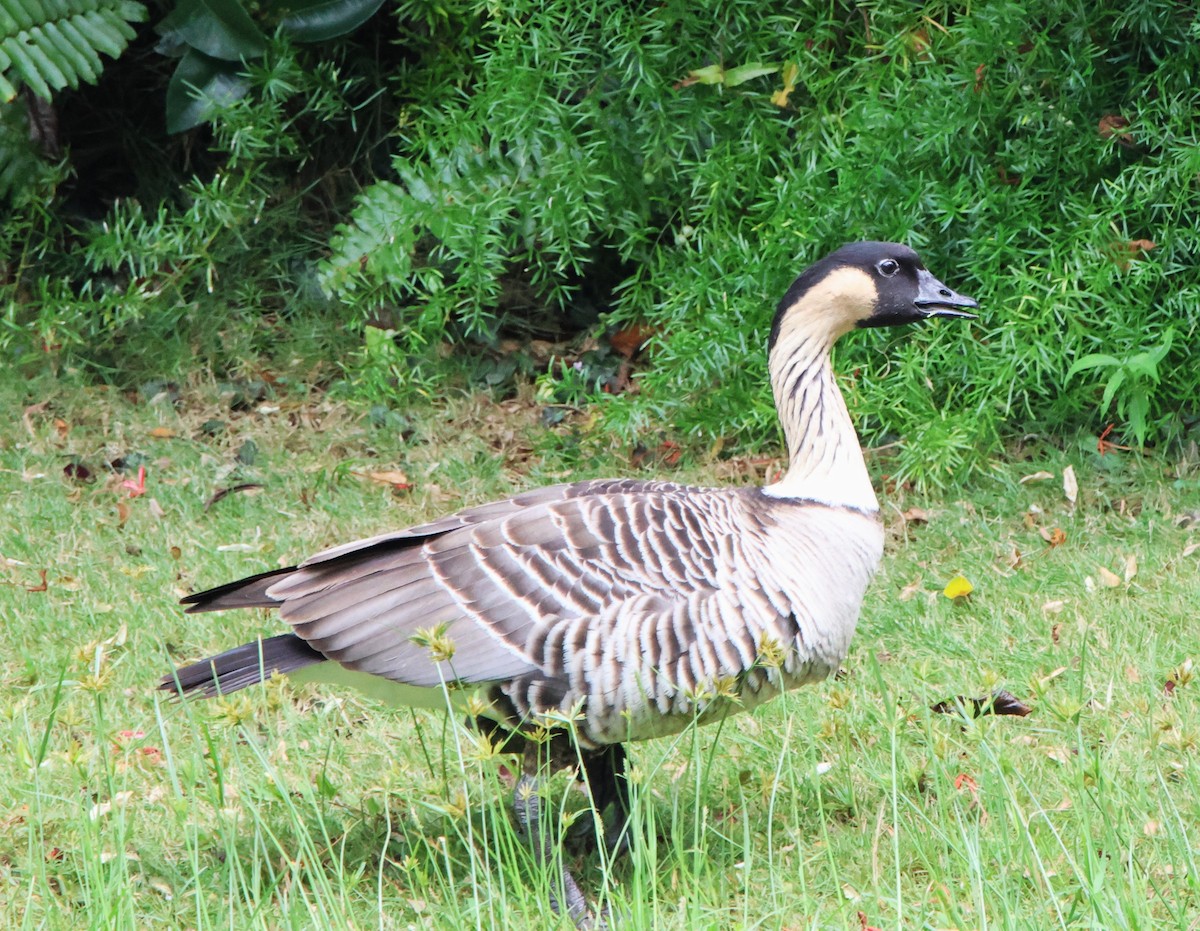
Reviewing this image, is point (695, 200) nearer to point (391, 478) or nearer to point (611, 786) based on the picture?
point (391, 478)

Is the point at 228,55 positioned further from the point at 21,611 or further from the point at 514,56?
the point at 21,611

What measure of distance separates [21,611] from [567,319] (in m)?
3.43

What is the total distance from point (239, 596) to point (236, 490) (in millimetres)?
2769

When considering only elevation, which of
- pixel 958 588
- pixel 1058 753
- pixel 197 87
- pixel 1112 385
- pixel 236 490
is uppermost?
pixel 197 87

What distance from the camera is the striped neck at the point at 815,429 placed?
383 centimetres

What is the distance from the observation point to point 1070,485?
562 cm

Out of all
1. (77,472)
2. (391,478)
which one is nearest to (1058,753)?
(391,478)

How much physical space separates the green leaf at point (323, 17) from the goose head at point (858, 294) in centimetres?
372

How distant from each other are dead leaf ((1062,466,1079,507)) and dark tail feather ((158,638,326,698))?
327 cm

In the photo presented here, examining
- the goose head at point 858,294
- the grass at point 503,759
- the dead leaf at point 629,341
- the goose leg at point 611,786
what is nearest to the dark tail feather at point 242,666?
the grass at point 503,759

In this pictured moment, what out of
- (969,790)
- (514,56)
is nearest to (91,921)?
(969,790)

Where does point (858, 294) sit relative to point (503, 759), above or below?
above

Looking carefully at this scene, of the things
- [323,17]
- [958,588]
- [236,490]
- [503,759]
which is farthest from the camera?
[323,17]

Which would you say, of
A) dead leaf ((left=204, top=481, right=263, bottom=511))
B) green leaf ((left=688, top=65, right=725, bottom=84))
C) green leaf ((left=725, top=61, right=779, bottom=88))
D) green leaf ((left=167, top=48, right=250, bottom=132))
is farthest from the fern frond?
green leaf ((left=725, top=61, right=779, bottom=88))
